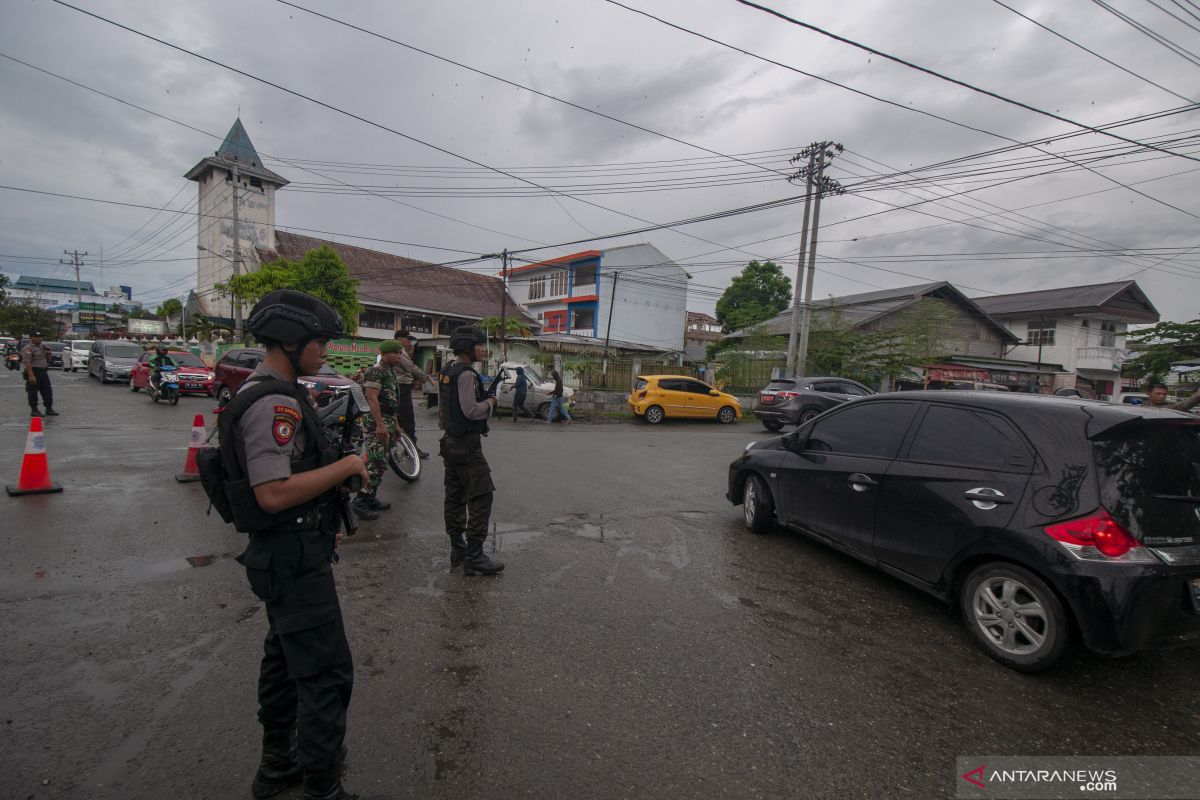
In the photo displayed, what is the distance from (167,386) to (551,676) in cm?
1654

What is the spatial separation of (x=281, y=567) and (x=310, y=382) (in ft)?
35.3

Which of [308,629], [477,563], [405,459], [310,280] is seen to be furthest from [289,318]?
[310,280]

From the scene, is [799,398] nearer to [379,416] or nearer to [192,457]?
[379,416]

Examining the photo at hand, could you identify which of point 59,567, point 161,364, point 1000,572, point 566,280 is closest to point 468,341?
point 59,567

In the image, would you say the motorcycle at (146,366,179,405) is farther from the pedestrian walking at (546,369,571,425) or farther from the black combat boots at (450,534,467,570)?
the black combat boots at (450,534,467,570)

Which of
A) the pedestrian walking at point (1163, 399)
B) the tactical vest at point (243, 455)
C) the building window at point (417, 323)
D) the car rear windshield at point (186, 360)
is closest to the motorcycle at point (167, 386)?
the car rear windshield at point (186, 360)

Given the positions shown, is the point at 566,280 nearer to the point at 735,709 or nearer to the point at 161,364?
the point at 161,364

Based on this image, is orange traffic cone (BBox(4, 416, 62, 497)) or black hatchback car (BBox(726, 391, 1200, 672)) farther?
orange traffic cone (BBox(4, 416, 62, 497))

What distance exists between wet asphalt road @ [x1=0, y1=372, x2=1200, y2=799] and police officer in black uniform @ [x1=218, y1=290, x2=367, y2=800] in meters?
0.29

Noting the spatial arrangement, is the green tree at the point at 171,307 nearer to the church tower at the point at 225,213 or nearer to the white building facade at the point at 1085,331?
the church tower at the point at 225,213

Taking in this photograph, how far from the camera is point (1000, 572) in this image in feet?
10.4

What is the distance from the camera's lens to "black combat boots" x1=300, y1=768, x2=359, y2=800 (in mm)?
1911

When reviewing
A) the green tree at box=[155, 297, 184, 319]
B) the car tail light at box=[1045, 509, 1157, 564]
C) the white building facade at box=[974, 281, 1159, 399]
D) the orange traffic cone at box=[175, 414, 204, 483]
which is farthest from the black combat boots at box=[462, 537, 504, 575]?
the green tree at box=[155, 297, 184, 319]

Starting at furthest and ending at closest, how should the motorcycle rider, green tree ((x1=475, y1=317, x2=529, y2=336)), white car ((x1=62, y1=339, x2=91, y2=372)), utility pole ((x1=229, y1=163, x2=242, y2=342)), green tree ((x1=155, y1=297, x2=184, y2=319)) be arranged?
green tree ((x1=155, y1=297, x2=184, y2=319)) → green tree ((x1=475, y1=317, x2=529, y2=336)) → white car ((x1=62, y1=339, x2=91, y2=372)) → utility pole ((x1=229, y1=163, x2=242, y2=342)) → the motorcycle rider
